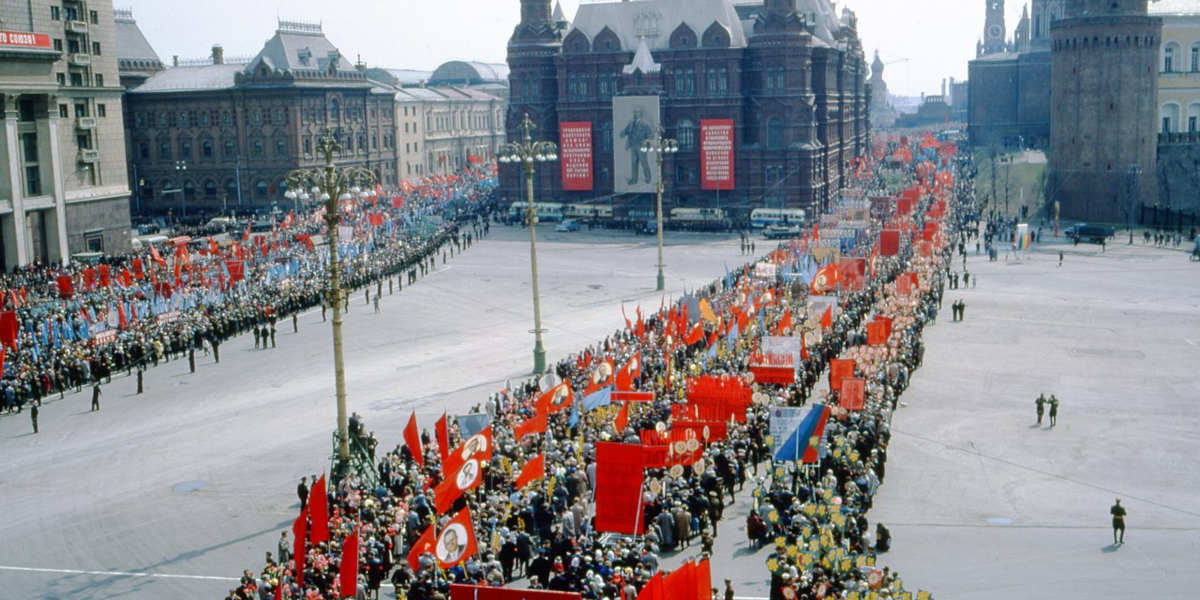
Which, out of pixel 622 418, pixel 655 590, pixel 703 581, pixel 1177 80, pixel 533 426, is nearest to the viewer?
pixel 655 590

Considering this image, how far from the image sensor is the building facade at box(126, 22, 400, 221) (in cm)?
9800

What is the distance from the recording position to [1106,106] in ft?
278

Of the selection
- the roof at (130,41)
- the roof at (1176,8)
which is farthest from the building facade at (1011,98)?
the roof at (130,41)

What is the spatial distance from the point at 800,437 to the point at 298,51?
85.3 meters

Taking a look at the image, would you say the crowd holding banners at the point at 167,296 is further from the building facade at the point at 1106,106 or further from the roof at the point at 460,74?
the roof at the point at 460,74

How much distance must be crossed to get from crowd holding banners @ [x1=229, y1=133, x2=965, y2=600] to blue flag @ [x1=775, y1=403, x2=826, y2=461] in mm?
51

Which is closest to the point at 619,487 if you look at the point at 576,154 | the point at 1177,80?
the point at 576,154

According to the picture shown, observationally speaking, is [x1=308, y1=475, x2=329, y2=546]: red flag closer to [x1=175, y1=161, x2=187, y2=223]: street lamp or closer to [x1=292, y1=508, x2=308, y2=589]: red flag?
[x1=292, y1=508, x2=308, y2=589]: red flag

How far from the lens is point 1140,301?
5334 cm

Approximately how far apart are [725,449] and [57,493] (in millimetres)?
16117

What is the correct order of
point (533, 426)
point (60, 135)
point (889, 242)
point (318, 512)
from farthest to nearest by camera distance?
point (60, 135), point (889, 242), point (533, 426), point (318, 512)

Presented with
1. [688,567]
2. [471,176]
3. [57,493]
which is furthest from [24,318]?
[471,176]

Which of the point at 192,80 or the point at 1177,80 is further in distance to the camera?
the point at 192,80

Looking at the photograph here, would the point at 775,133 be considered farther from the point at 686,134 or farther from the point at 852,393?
the point at 852,393
